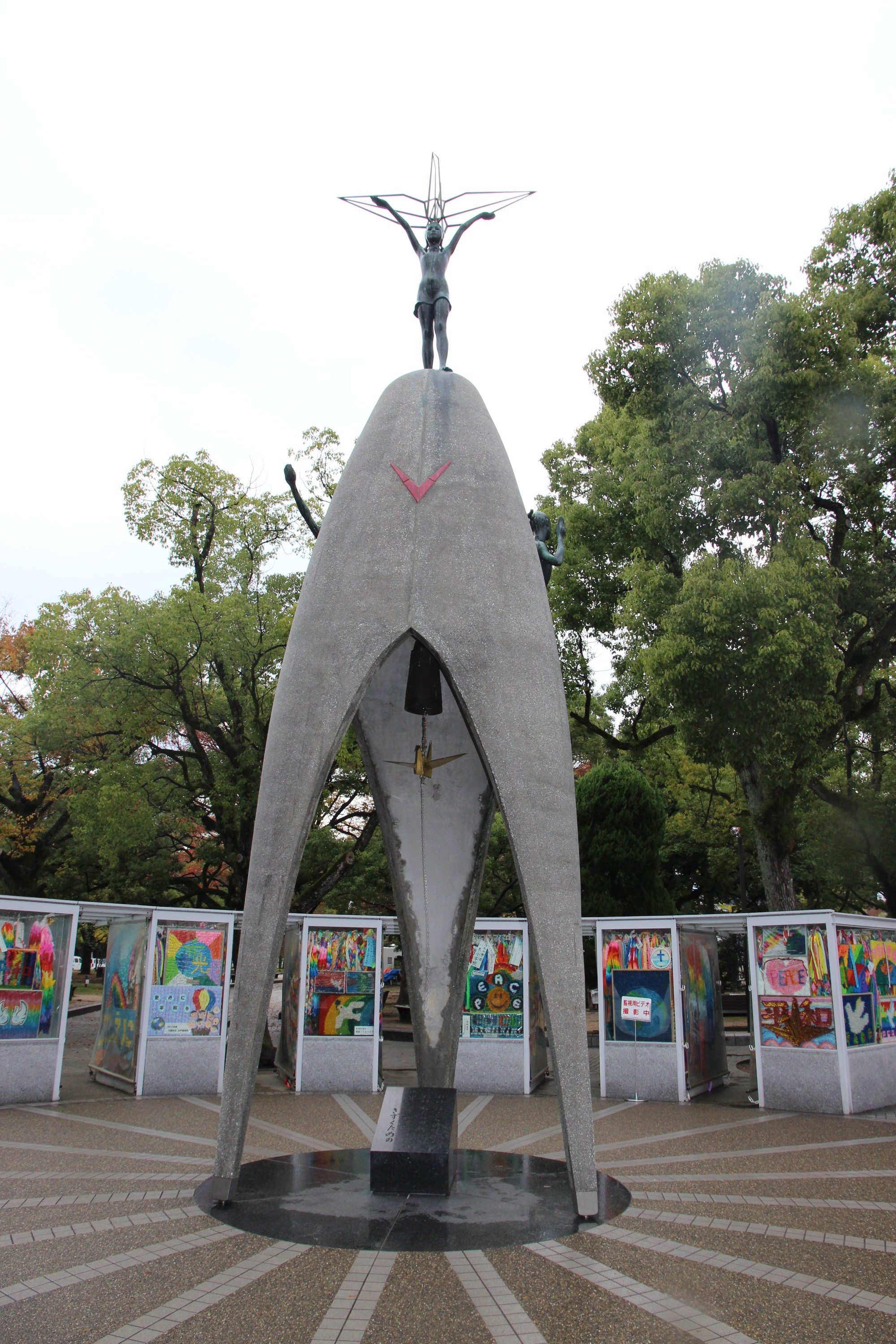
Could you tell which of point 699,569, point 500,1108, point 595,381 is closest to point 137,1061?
point 500,1108

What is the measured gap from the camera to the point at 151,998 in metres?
12.6

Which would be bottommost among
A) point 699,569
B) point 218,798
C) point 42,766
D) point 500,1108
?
point 500,1108

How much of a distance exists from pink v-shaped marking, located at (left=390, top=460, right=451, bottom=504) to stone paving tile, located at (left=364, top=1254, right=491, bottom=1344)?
5722mm

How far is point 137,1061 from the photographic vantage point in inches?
488

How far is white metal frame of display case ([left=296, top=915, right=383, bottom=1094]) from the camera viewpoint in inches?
510

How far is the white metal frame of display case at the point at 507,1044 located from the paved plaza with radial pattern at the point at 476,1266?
457cm

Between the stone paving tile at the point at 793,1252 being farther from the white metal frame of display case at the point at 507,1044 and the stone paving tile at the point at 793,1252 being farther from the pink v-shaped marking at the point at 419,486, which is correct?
the white metal frame of display case at the point at 507,1044

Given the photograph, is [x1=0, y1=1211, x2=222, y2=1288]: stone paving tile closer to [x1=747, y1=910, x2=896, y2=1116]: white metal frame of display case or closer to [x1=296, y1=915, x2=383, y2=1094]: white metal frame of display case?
[x1=296, y1=915, x2=383, y2=1094]: white metal frame of display case

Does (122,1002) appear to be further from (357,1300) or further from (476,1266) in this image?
(357,1300)

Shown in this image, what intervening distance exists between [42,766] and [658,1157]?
20298 millimetres

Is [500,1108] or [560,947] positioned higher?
[560,947]

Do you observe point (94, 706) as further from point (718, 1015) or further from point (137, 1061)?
point (718, 1015)

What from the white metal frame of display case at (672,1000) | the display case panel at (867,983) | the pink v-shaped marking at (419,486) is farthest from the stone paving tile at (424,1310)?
the display case panel at (867,983)

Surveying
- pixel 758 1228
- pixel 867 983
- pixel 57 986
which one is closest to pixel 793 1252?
pixel 758 1228
